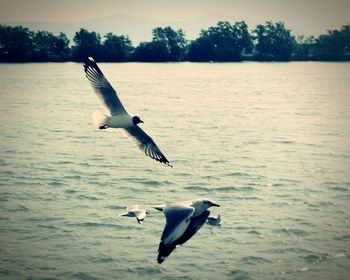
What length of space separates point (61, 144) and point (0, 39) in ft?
217

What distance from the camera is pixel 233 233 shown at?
580 inches

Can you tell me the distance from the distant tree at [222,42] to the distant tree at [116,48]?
19.1 meters

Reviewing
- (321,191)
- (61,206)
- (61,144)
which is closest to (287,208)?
(321,191)

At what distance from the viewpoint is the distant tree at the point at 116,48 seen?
327ft

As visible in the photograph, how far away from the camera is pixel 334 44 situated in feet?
408

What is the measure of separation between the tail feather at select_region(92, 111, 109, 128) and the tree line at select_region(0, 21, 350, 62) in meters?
89.4

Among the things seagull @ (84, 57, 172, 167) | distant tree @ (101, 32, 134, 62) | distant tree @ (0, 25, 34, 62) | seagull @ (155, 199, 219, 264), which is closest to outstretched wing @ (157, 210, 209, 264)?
seagull @ (155, 199, 219, 264)

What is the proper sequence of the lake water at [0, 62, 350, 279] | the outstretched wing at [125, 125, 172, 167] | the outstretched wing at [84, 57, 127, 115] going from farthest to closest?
the lake water at [0, 62, 350, 279]
the outstretched wing at [125, 125, 172, 167]
the outstretched wing at [84, 57, 127, 115]

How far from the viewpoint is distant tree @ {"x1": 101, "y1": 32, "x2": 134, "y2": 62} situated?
9972cm

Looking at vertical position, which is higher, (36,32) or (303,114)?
(36,32)

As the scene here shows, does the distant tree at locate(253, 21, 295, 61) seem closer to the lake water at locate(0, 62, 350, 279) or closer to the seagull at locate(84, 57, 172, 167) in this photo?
the lake water at locate(0, 62, 350, 279)

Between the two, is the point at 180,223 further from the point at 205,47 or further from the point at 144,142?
the point at 205,47

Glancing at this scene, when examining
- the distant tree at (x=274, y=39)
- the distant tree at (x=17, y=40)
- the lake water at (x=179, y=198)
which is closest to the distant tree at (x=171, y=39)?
the distant tree at (x=274, y=39)

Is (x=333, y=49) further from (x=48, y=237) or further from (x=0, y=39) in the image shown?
(x=48, y=237)
